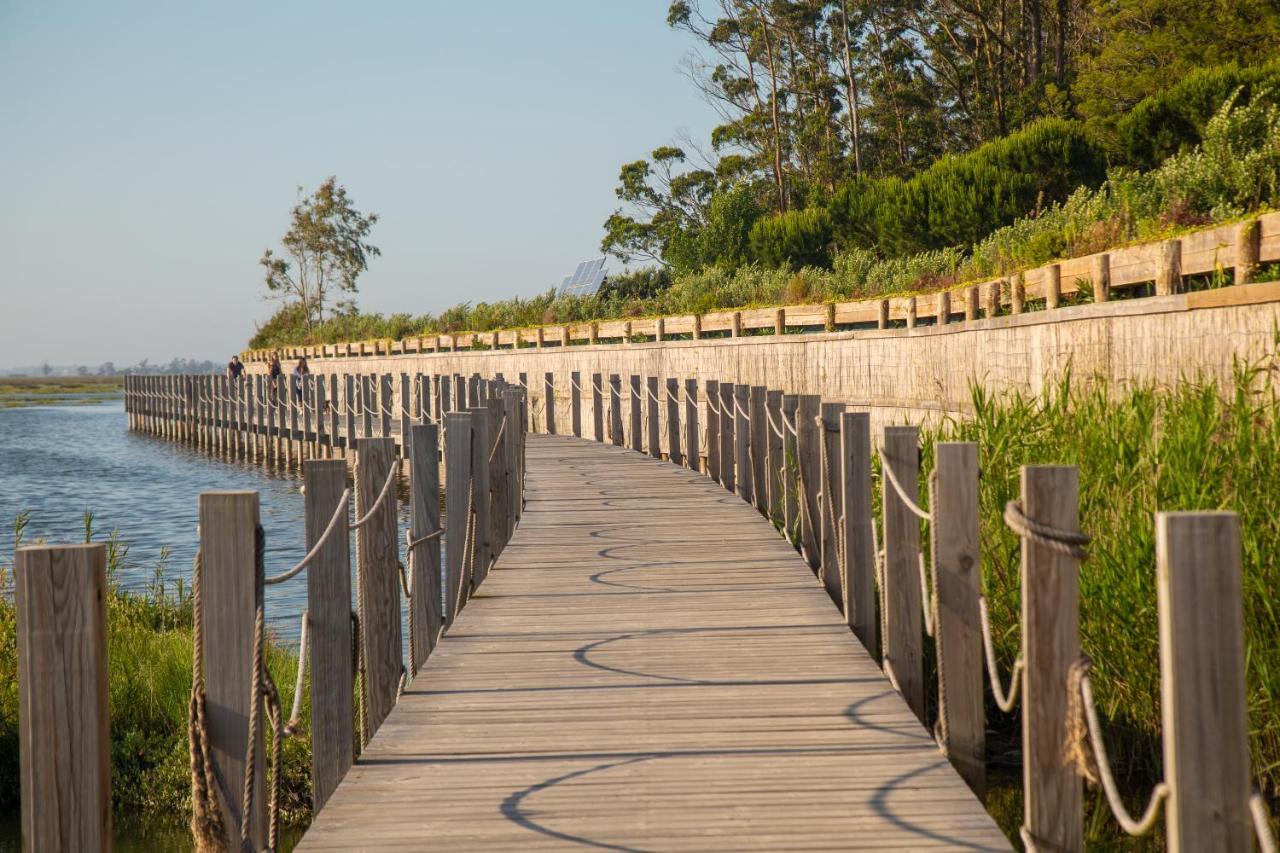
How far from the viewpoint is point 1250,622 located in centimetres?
496

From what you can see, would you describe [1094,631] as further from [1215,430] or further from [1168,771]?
[1168,771]

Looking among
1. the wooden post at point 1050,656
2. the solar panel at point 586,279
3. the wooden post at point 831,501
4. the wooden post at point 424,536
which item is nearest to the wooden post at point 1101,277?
the wooden post at point 831,501

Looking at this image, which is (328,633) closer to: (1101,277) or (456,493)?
(456,493)

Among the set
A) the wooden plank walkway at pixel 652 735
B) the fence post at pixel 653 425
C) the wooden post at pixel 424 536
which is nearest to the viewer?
the wooden plank walkway at pixel 652 735

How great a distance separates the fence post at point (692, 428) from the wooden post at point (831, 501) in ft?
22.6

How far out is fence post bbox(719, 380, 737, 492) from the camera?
12.3 metres

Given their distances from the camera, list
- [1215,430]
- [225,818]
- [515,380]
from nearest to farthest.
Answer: [225,818]
[1215,430]
[515,380]

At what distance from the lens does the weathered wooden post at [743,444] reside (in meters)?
11.5

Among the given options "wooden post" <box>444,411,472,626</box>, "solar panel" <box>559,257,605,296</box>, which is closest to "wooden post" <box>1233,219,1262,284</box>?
"wooden post" <box>444,411,472,626</box>

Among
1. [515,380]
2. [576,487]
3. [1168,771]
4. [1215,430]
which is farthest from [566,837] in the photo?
[515,380]

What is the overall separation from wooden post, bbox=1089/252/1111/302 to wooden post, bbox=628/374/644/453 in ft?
26.3

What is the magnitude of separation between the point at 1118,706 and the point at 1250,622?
837 mm

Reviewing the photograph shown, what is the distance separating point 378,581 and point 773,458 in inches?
217

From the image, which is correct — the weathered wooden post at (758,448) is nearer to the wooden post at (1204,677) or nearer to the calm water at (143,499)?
the calm water at (143,499)
